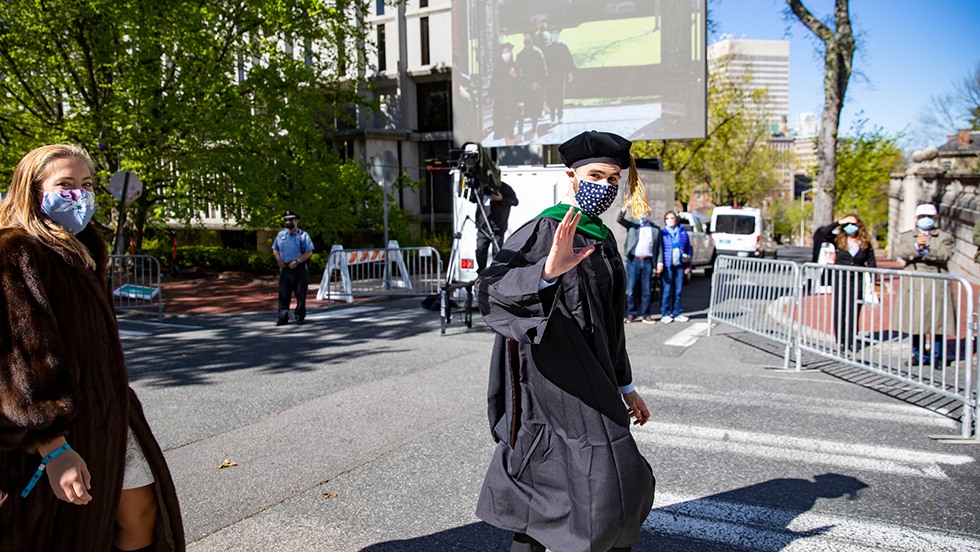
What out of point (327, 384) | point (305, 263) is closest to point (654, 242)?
point (305, 263)

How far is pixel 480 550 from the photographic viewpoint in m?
3.84

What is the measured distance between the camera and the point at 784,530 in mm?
4105

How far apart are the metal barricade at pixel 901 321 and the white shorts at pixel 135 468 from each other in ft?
18.9

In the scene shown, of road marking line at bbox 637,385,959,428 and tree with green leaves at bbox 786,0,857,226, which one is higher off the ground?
tree with green leaves at bbox 786,0,857,226

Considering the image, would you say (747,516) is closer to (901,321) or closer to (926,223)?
(901,321)

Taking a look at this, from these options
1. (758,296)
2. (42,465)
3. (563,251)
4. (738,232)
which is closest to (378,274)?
(758,296)

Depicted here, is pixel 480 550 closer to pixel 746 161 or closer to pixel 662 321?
pixel 662 321

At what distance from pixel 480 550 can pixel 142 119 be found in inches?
568

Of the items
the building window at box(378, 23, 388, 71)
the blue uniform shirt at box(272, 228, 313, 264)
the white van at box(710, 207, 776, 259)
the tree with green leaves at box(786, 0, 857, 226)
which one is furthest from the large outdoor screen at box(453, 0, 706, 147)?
the building window at box(378, 23, 388, 71)

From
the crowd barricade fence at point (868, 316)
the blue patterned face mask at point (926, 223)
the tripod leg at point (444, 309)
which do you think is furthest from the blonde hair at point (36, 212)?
the blue patterned face mask at point (926, 223)

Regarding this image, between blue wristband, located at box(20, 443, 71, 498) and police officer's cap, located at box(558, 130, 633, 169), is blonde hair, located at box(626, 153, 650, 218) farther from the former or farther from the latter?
blue wristband, located at box(20, 443, 71, 498)

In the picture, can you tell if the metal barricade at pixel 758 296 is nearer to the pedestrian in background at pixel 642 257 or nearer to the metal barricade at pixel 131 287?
the pedestrian in background at pixel 642 257

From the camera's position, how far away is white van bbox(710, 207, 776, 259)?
95.5 ft

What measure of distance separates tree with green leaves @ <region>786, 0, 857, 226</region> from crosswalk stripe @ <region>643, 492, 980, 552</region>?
1406 cm
